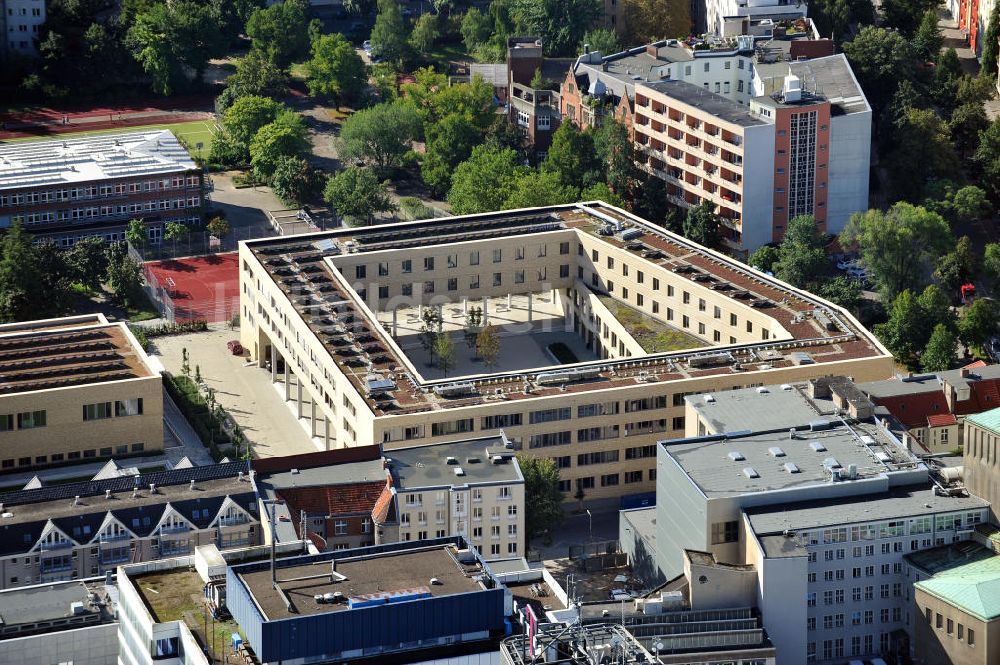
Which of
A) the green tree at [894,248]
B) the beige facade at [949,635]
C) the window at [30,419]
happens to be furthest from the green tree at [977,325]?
the window at [30,419]

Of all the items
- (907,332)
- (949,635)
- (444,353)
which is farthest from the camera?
(907,332)

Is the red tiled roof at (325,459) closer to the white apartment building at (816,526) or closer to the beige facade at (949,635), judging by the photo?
the white apartment building at (816,526)

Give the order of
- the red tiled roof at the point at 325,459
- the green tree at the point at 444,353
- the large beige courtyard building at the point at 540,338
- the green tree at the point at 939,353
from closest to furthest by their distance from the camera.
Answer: the red tiled roof at the point at 325,459
the large beige courtyard building at the point at 540,338
the green tree at the point at 939,353
the green tree at the point at 444,353

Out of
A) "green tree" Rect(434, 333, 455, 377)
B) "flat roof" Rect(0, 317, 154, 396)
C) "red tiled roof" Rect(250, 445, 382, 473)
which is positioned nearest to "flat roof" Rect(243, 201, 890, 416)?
"red tiled roof" Rect(250, 445, 382, 473)

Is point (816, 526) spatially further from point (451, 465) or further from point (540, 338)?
point (540, 338)

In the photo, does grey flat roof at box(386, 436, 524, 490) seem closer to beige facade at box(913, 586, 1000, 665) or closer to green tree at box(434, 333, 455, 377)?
beige facade at box(913, 586, 1000, 665)

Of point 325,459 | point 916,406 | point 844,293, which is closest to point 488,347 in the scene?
point 844,293
